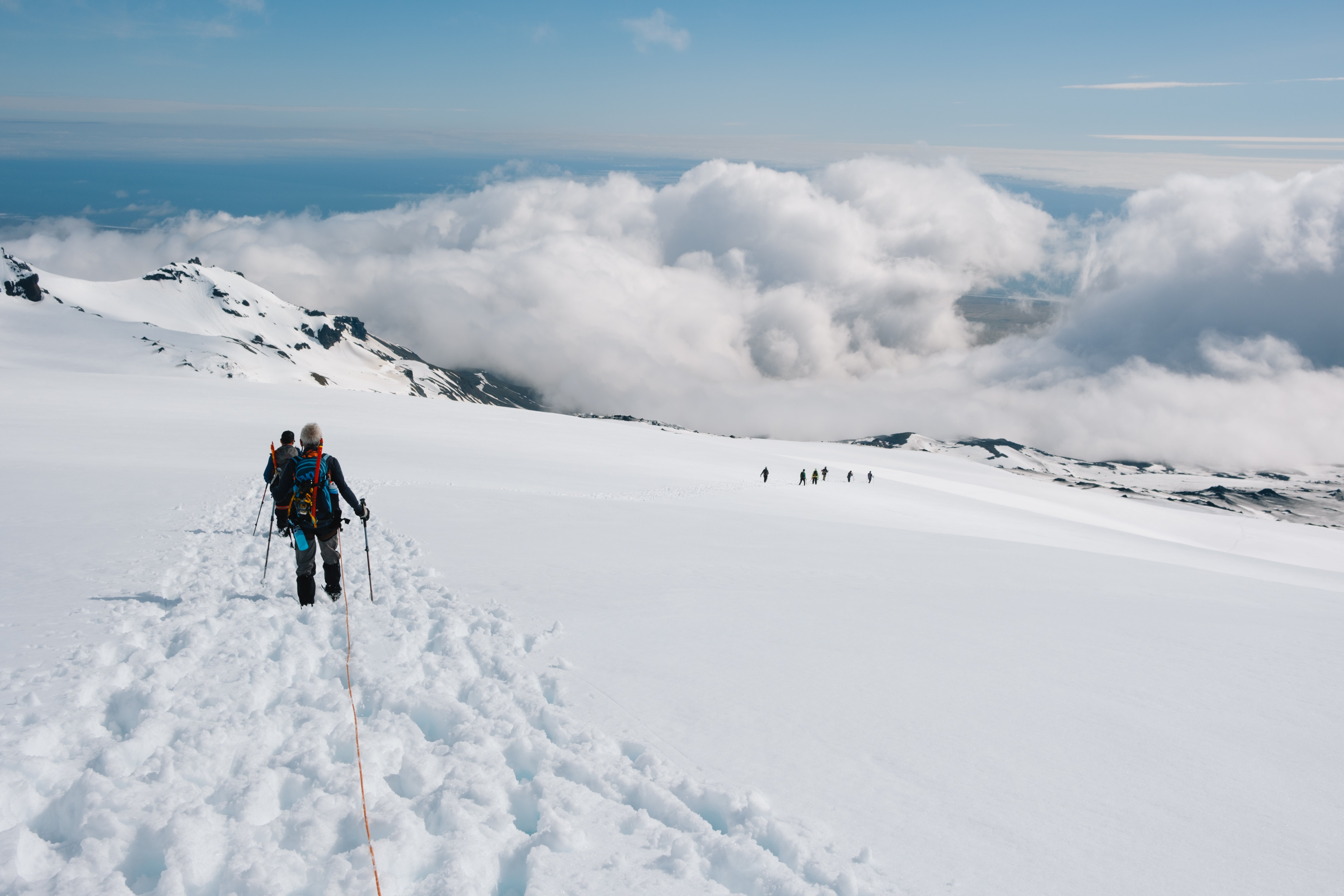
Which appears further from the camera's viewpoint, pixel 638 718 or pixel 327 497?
pixel 327 497

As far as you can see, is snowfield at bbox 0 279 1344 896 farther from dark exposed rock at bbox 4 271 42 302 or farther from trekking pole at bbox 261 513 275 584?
dark exposed rock at bbox 4 271 42 302

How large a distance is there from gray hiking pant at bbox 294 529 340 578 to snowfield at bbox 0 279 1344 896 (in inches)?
21.8

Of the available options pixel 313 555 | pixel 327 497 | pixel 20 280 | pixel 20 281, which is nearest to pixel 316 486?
pixel 327 497

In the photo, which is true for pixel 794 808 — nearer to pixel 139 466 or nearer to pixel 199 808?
pixel 199 808

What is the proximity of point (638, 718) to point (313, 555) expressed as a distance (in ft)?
17.4

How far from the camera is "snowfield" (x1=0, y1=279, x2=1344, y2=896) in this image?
167 inches

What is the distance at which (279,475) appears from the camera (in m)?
10.0

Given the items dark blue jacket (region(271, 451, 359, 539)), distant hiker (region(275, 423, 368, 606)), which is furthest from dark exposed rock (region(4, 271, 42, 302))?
distant hiker (region(275, 423, 368, 606))

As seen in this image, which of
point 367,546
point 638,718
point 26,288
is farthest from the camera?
point 26,288

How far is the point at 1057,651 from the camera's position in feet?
27.7

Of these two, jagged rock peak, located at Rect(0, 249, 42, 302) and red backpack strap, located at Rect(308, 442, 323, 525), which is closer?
red backpack strap, located at Rect(308, 442, 323, 525)

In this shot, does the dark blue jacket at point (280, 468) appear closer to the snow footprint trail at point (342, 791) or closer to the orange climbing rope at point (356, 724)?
the orange climbing rope at point (356, 724)

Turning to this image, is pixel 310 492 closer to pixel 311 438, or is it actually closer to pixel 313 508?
pixel 313 508

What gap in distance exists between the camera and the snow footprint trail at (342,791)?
3973mm
